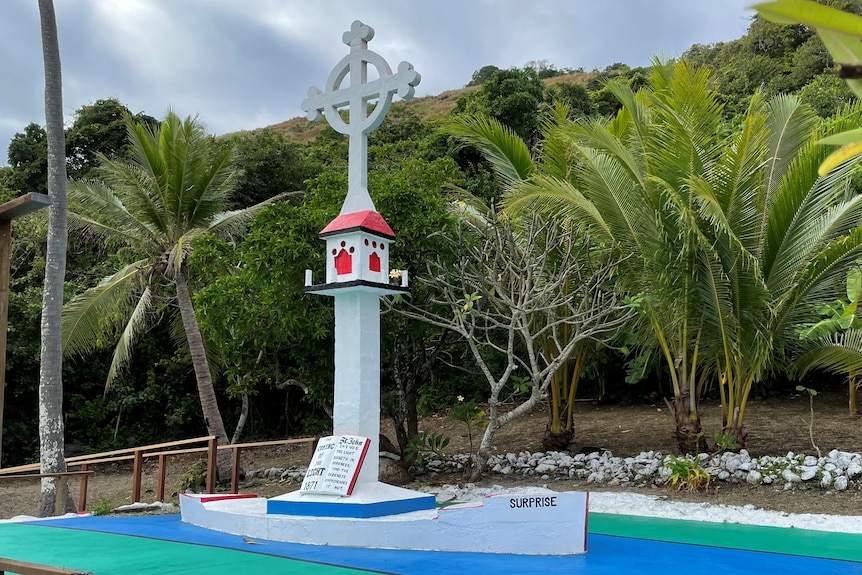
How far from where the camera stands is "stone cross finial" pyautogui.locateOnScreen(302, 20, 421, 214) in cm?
823

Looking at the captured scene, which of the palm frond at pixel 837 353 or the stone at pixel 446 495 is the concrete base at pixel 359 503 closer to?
the stone at pixel 446 495

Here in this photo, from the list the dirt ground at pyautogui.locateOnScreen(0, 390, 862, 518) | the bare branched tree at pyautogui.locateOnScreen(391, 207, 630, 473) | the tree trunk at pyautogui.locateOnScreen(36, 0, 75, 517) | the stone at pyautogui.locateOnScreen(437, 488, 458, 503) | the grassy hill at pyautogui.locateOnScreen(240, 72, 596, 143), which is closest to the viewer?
the dirt ground at pyautogui.locateOnScreen(0, 390, 862, 518)

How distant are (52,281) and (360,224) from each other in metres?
6.33

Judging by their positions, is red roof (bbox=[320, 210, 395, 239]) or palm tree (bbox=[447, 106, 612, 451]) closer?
red roof (bbox=[320, 210, 395, 239])

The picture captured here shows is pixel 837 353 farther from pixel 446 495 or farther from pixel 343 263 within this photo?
pixel 343 263

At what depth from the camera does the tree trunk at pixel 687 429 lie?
428 inches

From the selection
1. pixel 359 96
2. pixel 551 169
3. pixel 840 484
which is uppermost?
pixel 551 169

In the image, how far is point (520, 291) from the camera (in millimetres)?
10578

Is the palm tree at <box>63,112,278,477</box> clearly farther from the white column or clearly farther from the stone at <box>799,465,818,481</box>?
the stone at <box>799,465,818,481</box>

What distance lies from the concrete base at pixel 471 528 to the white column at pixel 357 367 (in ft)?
2.87

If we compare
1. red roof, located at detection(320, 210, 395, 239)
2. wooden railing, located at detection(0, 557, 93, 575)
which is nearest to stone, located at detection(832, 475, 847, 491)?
red roof, located at detection(320, 210, 395, 239)

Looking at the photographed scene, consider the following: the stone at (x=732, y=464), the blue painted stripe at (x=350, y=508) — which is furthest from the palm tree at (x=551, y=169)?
the blue painted stripe at (x=350, y=508)

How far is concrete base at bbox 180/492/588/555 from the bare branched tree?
3.45 meters

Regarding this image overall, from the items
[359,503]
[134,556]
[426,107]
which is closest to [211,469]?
[134,556]
